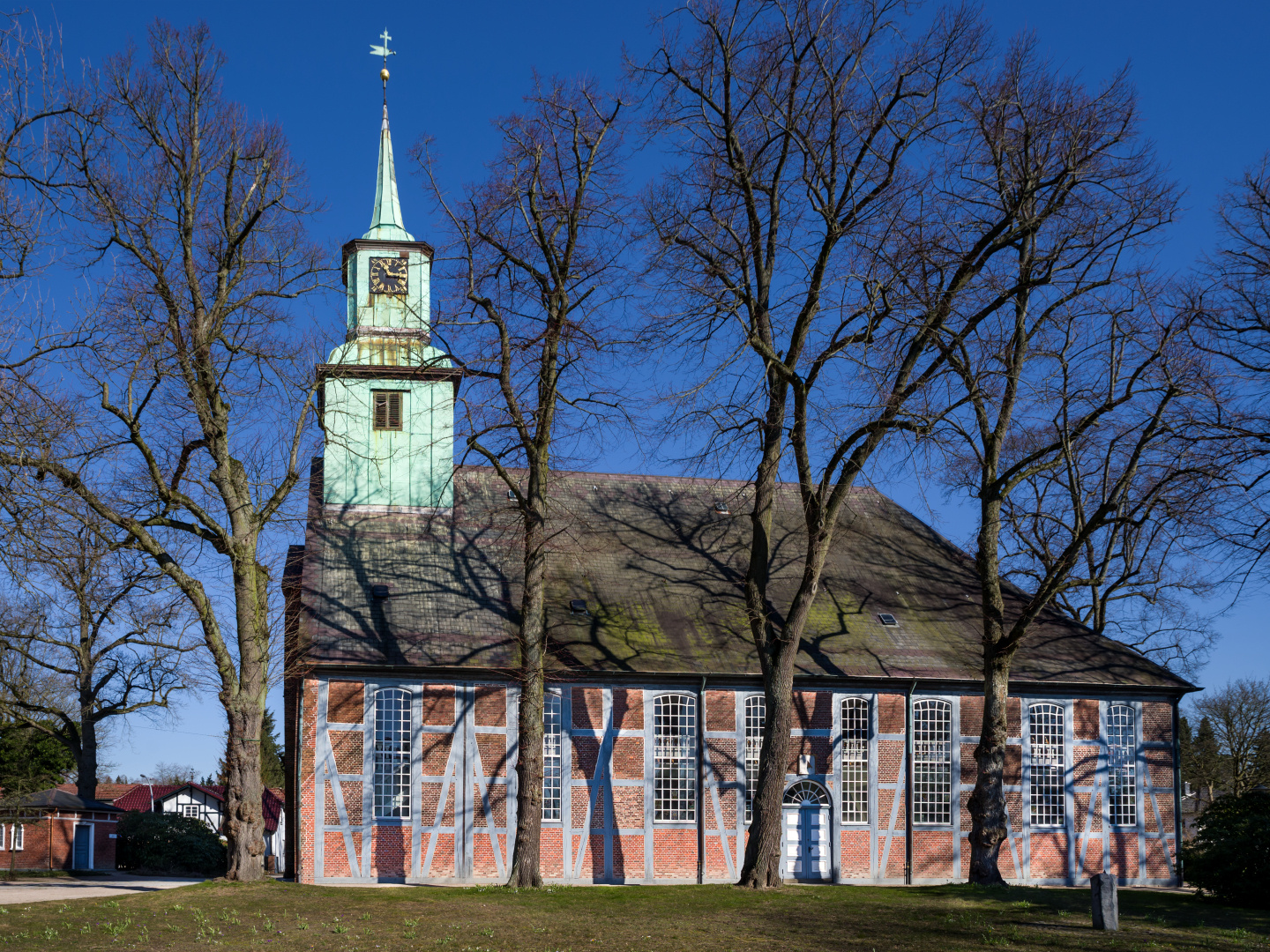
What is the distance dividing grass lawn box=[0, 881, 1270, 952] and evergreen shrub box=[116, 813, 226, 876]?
63.2 ft

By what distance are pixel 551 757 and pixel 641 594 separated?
4303 millimetres

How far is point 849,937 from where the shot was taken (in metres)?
13.6

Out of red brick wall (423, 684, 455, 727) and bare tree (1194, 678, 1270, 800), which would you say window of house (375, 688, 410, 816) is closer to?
red brick wall (423, 684, 455, 727)

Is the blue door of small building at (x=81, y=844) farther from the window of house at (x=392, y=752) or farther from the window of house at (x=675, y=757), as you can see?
the window of house at (x=675, y=757)

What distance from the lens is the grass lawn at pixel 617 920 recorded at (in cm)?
1316

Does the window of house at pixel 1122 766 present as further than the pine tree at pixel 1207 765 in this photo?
No

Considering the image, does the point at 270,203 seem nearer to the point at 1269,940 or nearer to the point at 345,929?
the point at 345,929

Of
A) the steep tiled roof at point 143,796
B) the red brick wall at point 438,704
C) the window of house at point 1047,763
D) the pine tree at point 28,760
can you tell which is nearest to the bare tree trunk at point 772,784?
the red brick wall at point 438,704

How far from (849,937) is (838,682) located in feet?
38.7

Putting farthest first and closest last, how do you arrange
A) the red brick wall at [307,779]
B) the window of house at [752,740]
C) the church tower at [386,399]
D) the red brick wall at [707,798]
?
1. the church tower at [386,399]
2. the window of house at [752,740]
3. the red brick wall at [707,798]
4. the red brick wall at [307,779]

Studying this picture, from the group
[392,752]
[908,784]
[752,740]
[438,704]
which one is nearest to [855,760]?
[908,784]

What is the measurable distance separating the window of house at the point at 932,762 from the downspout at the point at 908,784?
0.11 metres

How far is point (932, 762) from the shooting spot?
25516 mm

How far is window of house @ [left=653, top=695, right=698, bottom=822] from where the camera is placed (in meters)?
24.4
